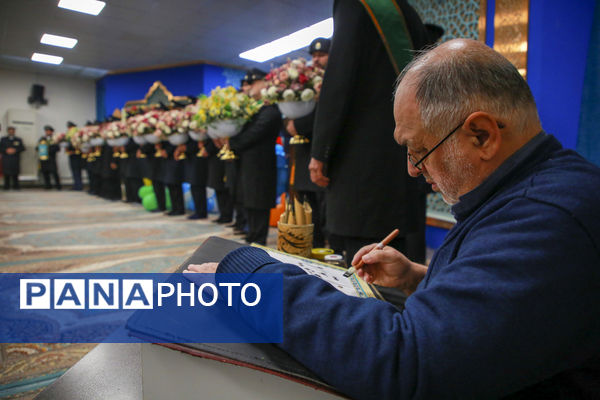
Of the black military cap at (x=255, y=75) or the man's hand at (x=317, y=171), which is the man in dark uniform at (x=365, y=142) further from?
the black military cap at (x=255, y=75)

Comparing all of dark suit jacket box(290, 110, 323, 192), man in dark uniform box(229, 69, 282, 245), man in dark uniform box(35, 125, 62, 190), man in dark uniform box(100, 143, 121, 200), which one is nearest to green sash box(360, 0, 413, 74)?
dark suit jacket box(290, 110, 323, 192)

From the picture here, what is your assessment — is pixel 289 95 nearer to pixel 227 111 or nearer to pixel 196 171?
pixel 227 111

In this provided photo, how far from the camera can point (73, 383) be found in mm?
778

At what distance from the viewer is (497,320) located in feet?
1.38

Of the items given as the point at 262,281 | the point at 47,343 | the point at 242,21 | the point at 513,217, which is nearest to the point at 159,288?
the point at 262,281

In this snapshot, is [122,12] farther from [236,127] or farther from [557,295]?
[557,295]

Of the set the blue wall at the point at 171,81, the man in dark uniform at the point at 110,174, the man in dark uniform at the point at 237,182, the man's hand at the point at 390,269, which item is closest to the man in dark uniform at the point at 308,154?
the man in dark uniform at the point at 237,182

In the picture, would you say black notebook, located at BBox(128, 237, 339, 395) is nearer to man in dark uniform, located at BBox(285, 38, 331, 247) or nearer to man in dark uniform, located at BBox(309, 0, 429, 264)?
man in dark uniform, located at BBox(309, 0, 429, 264)

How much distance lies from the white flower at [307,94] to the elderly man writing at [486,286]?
2080 millimetres

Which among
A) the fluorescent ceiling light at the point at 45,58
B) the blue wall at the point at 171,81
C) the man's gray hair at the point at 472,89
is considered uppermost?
the blue wall at the point at 171,81

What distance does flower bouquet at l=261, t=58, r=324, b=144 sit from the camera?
2617mm

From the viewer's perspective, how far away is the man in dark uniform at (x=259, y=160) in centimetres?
373

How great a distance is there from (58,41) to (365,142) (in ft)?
9.22

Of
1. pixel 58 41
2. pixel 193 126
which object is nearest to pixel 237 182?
pixel 193 126
